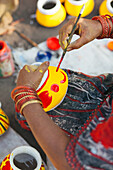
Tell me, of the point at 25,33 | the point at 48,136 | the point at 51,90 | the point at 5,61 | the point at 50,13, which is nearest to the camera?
the point at 48,136

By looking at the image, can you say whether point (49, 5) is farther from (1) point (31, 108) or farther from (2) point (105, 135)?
(2) point (105, 135)

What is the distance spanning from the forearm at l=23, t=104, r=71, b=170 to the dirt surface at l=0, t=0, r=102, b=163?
672mm

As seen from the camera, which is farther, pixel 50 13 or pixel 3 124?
pixel 50 13

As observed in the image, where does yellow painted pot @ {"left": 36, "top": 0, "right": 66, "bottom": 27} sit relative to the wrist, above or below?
below

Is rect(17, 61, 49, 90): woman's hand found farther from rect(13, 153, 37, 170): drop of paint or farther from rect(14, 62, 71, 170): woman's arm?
rect(13, 153, 37, 170): drop of paint

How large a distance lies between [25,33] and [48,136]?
1538 mm

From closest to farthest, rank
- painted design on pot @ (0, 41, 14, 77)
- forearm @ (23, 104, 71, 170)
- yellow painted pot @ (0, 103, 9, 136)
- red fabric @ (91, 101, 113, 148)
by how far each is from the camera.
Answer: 1. red fabric @ (91, 101, 113, 148)
2. forearm @ (23, 104, 71, 170)
3. yellow painted pot @ (0, 103, 9, 136)
4. painted design on pot @ (0, 41, 14, 77)

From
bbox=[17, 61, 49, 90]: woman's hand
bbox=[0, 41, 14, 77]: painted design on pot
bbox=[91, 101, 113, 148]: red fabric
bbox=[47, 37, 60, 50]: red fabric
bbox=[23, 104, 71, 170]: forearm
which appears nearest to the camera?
bbox=[91, 101, 113, 148]: red fabric

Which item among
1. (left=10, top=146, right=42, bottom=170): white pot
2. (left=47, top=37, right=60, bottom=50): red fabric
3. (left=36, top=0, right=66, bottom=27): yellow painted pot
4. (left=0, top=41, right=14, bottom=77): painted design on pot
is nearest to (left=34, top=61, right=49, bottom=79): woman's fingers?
(left=10, top=146, right=42, bottom=170): white pot

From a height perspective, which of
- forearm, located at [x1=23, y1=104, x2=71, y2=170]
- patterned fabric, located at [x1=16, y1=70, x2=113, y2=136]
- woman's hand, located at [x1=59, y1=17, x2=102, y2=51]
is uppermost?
woman's hand, located at [x1=59, y1=17, x2=102, y2=51]

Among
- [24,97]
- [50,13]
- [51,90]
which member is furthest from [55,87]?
[50,13]

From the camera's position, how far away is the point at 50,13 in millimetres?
1954

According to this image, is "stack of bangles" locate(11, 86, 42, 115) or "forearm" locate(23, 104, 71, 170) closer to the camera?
"forearm" locate(23, 104, 71, 170)

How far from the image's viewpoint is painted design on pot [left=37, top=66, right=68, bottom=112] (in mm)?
1136
